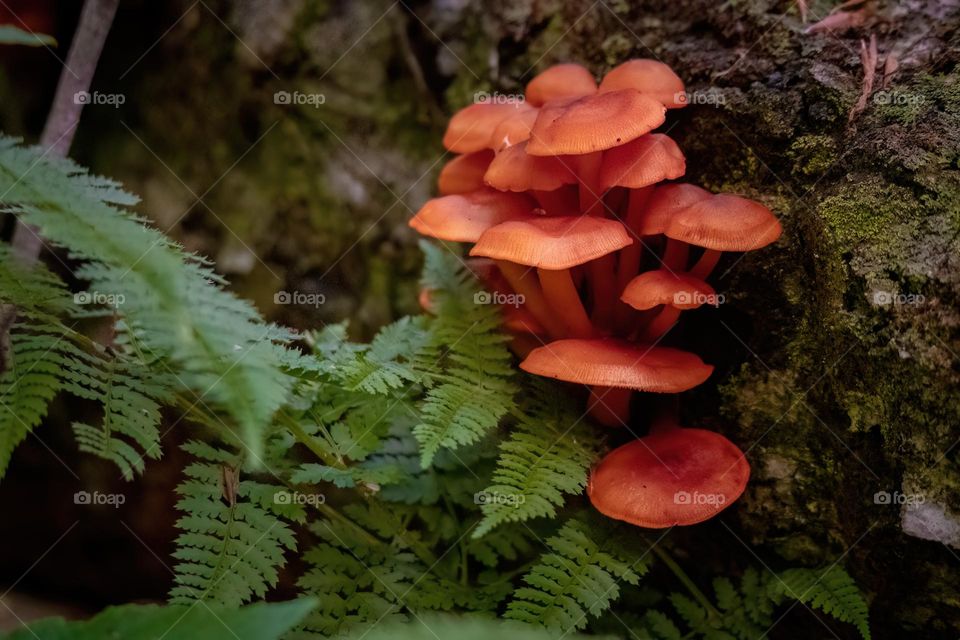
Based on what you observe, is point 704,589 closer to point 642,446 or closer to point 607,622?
point 607,622

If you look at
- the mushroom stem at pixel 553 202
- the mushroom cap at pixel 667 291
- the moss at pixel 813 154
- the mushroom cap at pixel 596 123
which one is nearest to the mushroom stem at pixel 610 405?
the mushroom cap at pixel 667 291

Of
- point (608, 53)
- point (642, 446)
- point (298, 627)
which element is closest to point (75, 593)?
point (298, 627)

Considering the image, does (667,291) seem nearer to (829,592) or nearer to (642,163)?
(642,163)

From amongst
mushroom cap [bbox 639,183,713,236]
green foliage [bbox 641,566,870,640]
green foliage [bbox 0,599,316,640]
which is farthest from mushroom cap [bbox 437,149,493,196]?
green foliage [bbox 0,599,316,640]

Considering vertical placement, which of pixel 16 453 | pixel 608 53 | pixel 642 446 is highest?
pixel 608 53

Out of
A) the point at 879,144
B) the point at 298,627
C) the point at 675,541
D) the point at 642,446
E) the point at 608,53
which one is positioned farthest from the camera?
the point at 608,53

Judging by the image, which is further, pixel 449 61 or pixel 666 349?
pixel 449 61

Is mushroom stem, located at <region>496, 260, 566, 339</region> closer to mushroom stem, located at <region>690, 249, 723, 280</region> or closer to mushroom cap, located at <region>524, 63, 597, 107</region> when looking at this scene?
mushroom stem, located at <region>690, 249, 723, 280</region>
